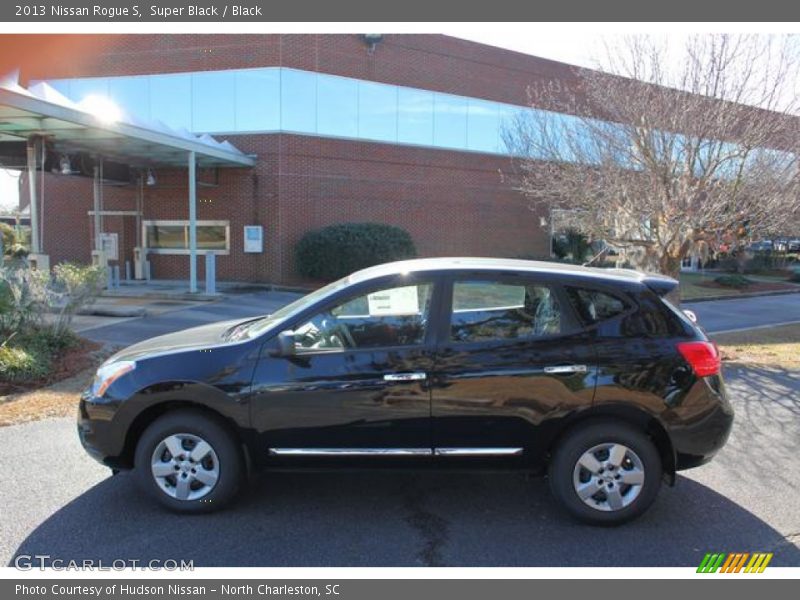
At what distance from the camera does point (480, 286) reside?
398 centimetres

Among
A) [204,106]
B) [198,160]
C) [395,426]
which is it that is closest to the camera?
[395,426]

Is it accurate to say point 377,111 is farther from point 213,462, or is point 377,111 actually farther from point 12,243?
point 213,462

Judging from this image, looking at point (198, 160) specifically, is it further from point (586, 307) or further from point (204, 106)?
point (586, 307)

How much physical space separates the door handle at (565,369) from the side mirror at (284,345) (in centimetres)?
158

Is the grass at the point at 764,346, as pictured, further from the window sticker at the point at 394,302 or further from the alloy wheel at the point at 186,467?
the alloy wheel at the point at 186,467

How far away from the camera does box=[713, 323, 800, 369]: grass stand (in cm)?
930

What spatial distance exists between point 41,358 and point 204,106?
13443 millimetres

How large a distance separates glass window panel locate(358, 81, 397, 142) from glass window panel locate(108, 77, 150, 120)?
681 centimetres

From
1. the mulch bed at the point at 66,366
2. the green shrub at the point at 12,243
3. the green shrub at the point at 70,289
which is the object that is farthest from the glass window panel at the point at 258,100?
the mulch bed at the point at 66,366

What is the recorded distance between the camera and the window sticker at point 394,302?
156 inches

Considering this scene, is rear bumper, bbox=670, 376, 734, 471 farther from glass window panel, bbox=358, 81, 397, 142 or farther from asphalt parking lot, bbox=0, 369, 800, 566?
Result: glass window panel, bbox=358, 81, 397, 142

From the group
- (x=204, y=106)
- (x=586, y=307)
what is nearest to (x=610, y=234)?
(x=586, y=307)

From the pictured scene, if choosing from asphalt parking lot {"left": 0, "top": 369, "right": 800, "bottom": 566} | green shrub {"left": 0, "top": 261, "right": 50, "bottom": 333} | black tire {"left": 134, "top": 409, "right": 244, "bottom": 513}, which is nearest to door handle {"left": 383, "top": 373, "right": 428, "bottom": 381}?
asphalt parking lot {"left": 0, "top": 369, "right": 800, "bottom": 566}

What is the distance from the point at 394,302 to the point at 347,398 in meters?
0.70
